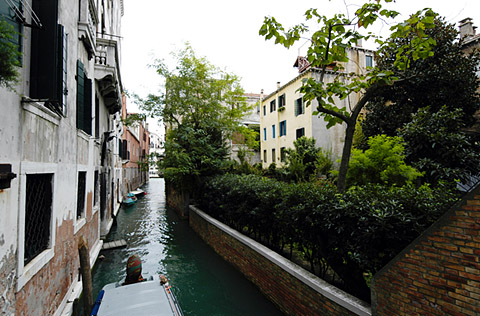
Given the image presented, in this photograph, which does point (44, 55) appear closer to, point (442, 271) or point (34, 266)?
point (34, 266)

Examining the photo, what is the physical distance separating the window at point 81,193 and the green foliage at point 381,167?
757cm

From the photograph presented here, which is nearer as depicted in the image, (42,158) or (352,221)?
(42,158)

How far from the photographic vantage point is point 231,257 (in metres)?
7.97

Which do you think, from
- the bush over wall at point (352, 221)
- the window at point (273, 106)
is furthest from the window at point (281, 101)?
the bush over wall at point (352, 221)

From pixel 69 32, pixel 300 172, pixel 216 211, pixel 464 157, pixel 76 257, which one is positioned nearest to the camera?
pixel 69 32

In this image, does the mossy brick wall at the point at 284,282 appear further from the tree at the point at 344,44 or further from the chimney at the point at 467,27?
the chimney at the point at 467,27

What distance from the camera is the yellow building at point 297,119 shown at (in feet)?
59.9

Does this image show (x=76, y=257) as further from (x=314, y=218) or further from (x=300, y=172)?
(x=300, y=172)

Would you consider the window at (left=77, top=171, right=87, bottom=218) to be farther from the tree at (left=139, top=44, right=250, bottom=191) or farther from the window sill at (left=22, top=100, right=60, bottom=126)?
the tree at (left=139, top=44, right=250, bottom=191)

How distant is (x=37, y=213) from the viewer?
3816mm

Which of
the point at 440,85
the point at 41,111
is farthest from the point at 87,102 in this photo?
the point at 440,85

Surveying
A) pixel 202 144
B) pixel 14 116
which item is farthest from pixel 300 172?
pixel 14 116

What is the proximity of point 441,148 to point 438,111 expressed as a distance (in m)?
1.46

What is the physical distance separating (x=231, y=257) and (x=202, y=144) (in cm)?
718
